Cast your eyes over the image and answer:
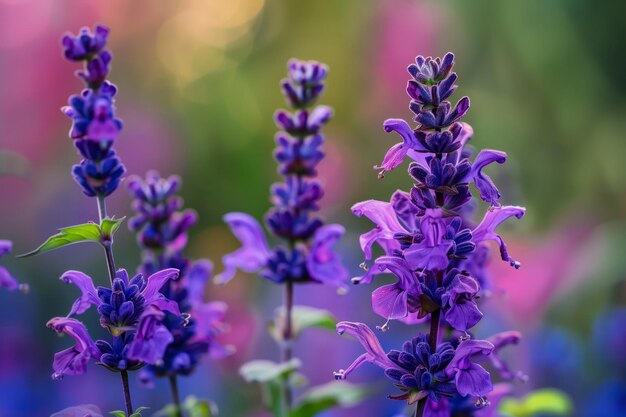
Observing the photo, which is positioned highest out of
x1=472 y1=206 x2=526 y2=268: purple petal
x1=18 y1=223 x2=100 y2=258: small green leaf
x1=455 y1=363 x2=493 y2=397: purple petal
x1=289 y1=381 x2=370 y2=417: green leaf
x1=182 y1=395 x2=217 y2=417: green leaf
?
x1=18 y1=223 x2=100 y2=258: small green leaf

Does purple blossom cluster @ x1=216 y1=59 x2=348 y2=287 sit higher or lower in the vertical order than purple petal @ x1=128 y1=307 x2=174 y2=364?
higher

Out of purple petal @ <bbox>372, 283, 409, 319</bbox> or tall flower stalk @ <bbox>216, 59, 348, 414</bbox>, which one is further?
tall flower stalk @ <bbox>216, 59, 348, 414</bbox>

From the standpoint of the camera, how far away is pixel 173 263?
3.54 ft

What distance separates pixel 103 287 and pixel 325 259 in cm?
40

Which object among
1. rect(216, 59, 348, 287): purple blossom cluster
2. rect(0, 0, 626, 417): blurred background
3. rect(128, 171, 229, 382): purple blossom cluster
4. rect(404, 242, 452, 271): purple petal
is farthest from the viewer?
rect(0, 0, 626, 417): blurred background

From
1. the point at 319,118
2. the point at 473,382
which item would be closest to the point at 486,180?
the point at 473,382

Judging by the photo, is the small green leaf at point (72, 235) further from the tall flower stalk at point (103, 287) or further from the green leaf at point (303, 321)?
the green leaf at point (303, 321)

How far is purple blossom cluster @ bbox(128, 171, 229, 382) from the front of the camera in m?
1.04

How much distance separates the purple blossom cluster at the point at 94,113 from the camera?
84 cm

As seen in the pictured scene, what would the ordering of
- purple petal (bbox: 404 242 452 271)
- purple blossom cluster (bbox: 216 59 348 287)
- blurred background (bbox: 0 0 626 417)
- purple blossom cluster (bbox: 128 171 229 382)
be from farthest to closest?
1. blurred background (bbox: 0 0 626 417)
2. purple blossom cluster (bbox: 216 59 348 287)
3. purple blossom cluster (bbox: 128 171 229 382)
4. purple petal (bbox: 404 242 452 271)

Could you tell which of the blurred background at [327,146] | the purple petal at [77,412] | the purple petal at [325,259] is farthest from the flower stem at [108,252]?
the blurred background at [327,146]

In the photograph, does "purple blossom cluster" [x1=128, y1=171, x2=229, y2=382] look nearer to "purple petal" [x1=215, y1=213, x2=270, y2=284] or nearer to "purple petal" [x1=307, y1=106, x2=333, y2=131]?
"purple petal" [x1=215, y1=213, x2=270, y2=284]

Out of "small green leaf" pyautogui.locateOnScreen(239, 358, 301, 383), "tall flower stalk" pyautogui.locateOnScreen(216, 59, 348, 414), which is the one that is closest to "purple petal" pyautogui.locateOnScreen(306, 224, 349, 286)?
"tall flower stalk" pyautogui.locateOnScreen(216, 59, 348, 414)

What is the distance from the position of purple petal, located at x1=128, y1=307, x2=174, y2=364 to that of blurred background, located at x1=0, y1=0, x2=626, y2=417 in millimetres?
1073
